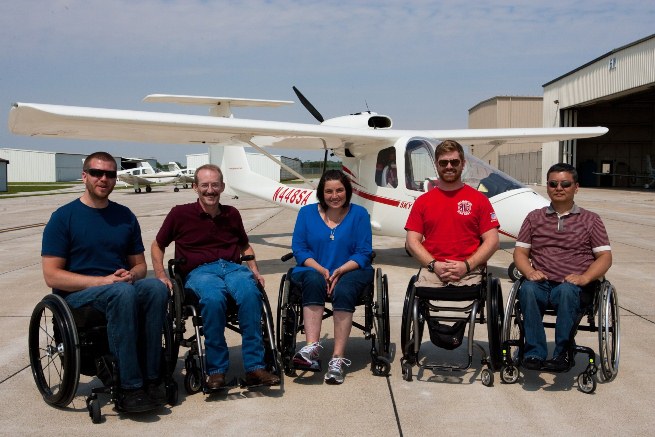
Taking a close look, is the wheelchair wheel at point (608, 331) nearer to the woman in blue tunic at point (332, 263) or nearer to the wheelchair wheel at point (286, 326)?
the woman in blue tunic at point (332, 263)

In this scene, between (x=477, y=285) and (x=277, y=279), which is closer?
(x=477, y=285)

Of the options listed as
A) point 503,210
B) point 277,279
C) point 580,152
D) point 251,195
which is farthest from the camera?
point 580,152

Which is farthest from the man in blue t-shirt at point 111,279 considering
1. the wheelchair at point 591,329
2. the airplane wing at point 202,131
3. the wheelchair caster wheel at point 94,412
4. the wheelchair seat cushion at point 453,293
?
the airplane wing at point 202,131

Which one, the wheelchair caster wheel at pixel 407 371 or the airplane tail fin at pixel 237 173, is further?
the airplane tail fin at pixel 237 173

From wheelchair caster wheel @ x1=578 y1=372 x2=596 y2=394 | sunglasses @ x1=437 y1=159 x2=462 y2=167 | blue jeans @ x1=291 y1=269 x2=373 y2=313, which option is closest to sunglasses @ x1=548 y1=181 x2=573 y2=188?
sunglasses @ x1=437 y1=159 x2=462 y2=167

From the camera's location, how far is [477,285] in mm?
3771

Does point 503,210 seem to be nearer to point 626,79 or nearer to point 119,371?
point 119,371

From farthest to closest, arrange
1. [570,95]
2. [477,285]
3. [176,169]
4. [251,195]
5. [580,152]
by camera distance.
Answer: [176,169]
[580,152]
[570,95]
[251,195]
[477,285]

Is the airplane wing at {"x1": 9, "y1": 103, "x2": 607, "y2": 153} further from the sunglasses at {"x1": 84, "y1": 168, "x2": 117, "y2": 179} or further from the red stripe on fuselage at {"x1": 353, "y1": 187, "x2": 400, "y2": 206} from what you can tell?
the sunglasses at {"x1": 84, "y1": 168, "x2": 117, "y2": 179}

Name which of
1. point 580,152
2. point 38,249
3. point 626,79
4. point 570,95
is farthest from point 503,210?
point 580,152

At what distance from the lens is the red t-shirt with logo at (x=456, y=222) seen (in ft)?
12.6

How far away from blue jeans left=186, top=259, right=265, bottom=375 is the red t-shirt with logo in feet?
3.96

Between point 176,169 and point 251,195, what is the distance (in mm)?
32961

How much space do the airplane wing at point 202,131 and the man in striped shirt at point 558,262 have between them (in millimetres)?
4693
